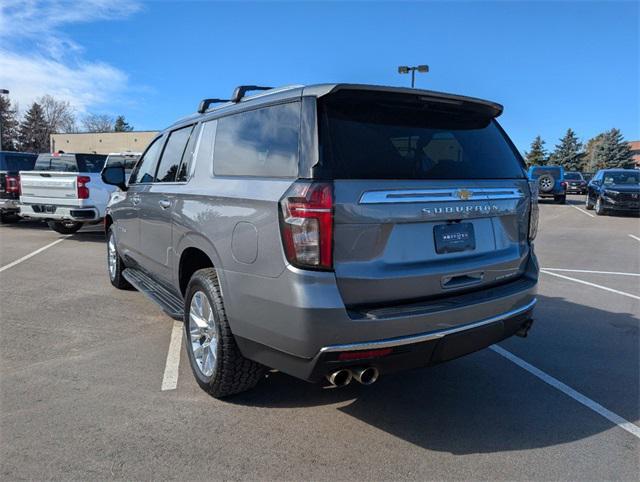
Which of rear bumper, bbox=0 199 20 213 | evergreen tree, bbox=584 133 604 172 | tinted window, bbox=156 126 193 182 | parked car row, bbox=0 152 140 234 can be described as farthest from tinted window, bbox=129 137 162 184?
evergreen tree, bbox=584 133 604 172

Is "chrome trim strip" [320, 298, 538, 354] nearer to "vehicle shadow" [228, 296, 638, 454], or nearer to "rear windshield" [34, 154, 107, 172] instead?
"vehicle shadow" [228, 296, 638, 454]

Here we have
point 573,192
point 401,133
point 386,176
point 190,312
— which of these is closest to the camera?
point 386,176

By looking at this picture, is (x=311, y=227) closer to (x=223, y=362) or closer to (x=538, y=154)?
(x=223, y=362)

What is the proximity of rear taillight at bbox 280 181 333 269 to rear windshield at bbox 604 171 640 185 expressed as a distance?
1995 centimetres

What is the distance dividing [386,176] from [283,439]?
5.40 ft

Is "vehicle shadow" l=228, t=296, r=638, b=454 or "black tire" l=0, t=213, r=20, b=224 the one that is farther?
"black tire" l=0, t=213, r=20, b=224

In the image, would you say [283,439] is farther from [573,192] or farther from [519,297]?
[573,192]

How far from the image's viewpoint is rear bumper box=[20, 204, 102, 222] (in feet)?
33.6

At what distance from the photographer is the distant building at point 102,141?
58456 mm

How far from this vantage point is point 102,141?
6084 cm

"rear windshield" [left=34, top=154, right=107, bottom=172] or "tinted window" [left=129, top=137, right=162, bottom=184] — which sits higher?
"rear windshield" [left=34, top=154, right=107, bottom=172]

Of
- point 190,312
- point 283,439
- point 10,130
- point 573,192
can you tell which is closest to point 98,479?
point 283,439

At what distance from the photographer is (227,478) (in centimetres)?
256

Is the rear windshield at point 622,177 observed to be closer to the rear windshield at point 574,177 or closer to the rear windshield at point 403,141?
the rear windshield at point 574,177
